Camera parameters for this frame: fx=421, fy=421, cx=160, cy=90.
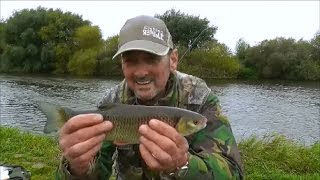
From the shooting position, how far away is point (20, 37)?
53656mm

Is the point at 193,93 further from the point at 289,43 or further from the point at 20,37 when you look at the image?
the point at 20,37

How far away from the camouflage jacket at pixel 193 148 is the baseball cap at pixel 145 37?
0.32m

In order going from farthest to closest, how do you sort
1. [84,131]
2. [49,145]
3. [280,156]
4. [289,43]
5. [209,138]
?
[289,43] < [49,145] < [280,156] < [209,138] < [84,131]

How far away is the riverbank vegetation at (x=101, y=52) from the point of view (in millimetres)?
45031

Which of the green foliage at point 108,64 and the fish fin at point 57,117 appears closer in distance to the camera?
the fish fin at point 57,117

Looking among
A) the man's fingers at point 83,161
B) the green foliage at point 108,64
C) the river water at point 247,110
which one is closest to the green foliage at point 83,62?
the green foliage at point 108,64

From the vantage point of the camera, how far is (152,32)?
9.82ft

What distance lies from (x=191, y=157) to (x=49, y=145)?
6.81m

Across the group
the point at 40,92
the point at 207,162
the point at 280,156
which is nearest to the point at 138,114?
the point at 207,162

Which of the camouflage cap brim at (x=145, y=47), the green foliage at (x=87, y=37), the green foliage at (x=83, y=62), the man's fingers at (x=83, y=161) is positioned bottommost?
the green foliage at (x=83, y=62)

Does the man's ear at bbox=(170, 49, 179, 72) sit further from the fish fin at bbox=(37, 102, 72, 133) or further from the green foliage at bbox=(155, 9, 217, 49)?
the green foliage at bbox=(155, 9, 217, 49)

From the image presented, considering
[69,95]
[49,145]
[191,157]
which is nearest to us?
[191,157]

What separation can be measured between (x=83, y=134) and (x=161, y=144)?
1.43 ft

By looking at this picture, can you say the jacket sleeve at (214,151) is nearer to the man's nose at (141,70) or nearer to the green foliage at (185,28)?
the man's nose at (141,70)
